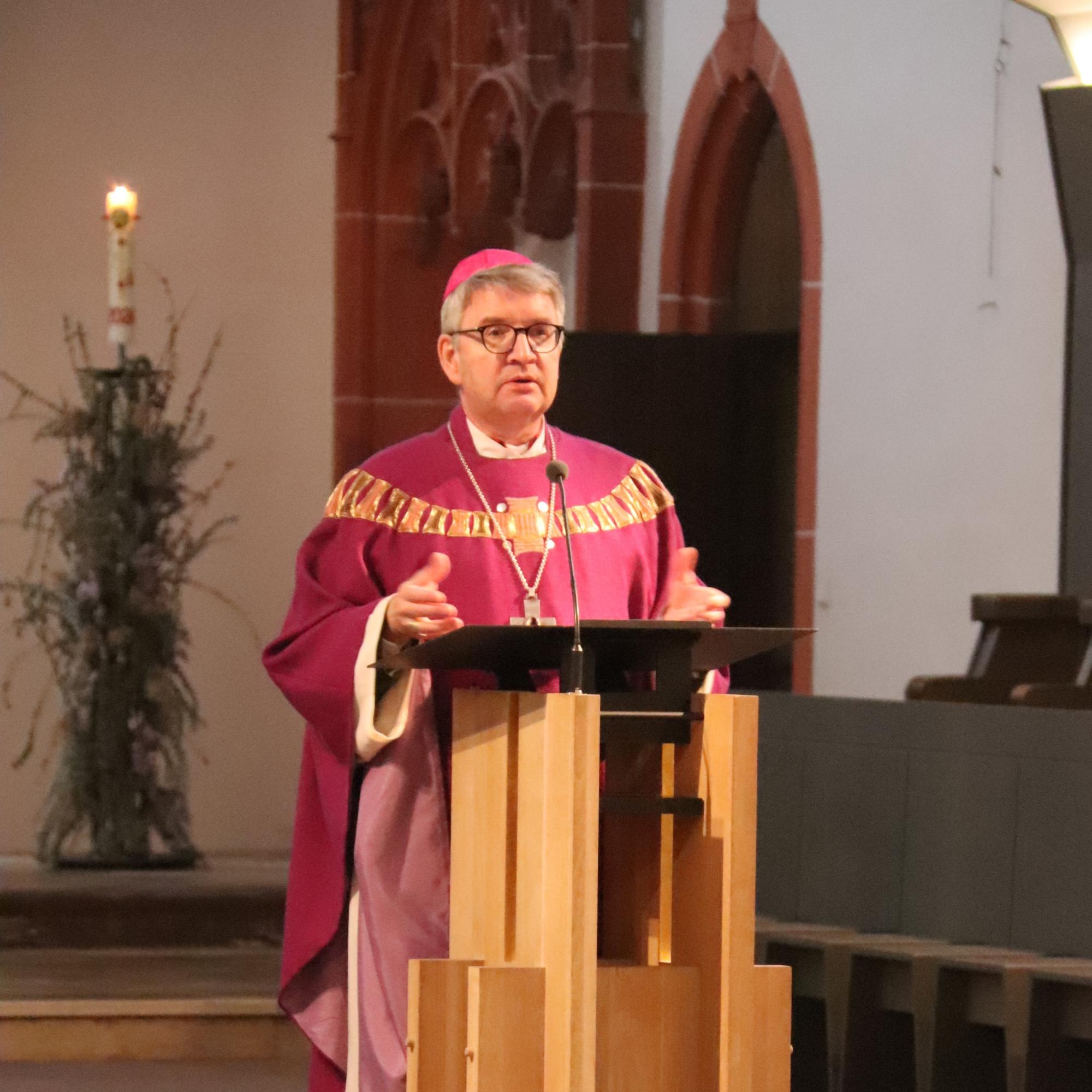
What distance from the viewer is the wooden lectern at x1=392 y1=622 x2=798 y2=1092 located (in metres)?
2.85

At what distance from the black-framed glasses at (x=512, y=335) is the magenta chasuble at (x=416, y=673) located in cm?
25

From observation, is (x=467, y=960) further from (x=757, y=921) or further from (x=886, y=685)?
(x=886, y=685)

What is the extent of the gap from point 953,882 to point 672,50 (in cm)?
394

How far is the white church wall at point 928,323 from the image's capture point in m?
6.21

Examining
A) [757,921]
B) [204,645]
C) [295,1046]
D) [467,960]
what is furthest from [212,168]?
[467,960]

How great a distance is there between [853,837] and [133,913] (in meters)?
2.73

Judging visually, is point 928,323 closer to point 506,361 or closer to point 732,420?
point 732,420

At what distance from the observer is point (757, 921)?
17.4 ft

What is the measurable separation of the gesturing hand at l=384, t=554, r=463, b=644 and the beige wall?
20.9 ft

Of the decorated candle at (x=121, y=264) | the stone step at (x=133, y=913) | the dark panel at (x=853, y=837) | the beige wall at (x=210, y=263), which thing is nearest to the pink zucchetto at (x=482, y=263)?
the dark panel at (x=853, y=837)

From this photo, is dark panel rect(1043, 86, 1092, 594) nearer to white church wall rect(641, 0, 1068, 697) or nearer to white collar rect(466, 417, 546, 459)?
white church wall rect(641, 0, 1068, 697)

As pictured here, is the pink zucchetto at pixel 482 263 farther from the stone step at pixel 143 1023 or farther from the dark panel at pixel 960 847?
the stone step at pixel 143 1023

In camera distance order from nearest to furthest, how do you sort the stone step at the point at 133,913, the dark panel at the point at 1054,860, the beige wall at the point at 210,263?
1. the dark panel at the point at 1054,860
2. the stone step at the point at 133,913
3. the beige wall at the point at 210,263

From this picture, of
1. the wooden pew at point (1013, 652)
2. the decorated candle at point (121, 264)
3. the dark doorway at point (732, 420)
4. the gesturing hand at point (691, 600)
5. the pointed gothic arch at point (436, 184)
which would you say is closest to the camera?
the gesturing hand at point (691, 600)
